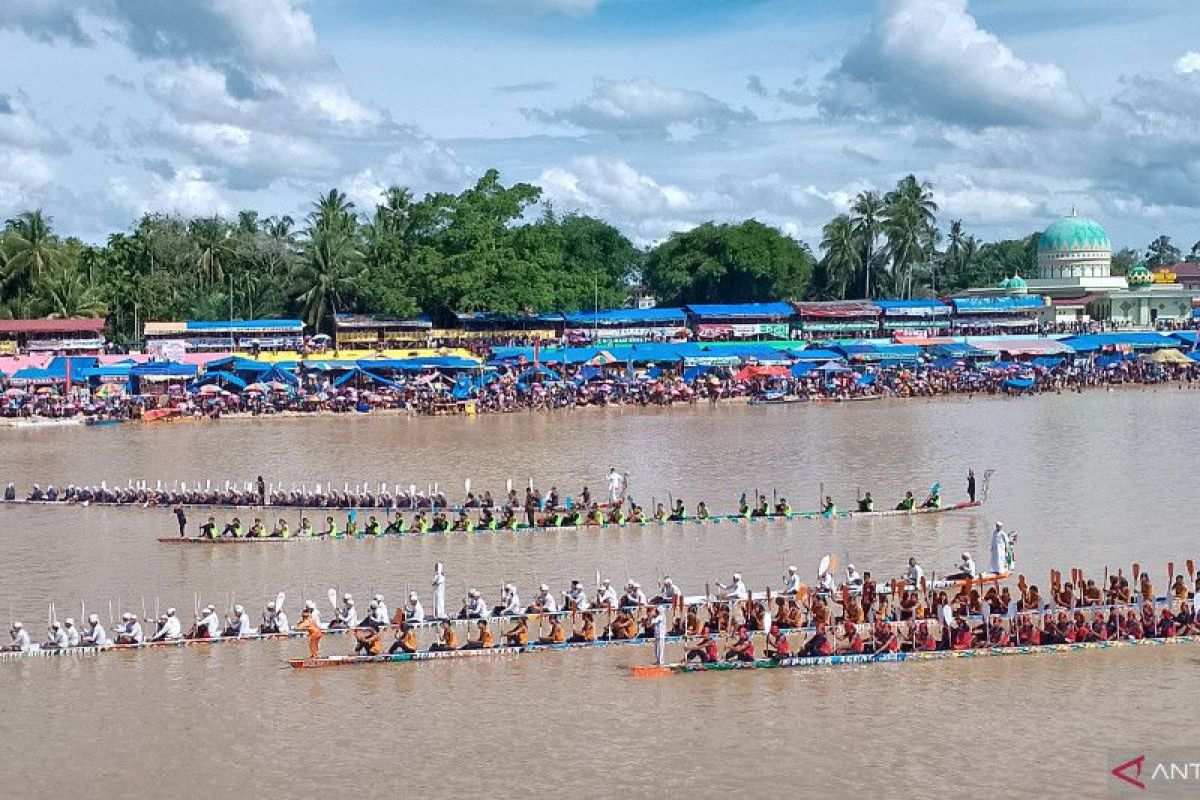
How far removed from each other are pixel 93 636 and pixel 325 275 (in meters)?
52.1

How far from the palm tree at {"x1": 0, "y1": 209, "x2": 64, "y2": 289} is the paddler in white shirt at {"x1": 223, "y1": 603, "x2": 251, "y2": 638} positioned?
176ft

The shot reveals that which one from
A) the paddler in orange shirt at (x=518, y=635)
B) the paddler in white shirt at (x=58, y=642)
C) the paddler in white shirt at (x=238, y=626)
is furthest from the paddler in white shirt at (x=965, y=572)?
the paddler in white shirt at (x=58, y=642)

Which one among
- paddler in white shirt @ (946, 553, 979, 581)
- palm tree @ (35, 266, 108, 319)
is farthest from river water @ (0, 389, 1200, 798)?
palm tree @ (35, 266, 108, 319)

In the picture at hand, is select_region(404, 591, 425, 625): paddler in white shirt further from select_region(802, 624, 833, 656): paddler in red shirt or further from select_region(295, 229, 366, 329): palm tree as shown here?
select_region(295, 229, 366, 329): palm tree

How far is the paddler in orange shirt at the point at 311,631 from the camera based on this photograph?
19297 millimetres

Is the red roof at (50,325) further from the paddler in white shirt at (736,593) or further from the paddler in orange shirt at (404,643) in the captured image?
the paddler in white shirt at (736,593)

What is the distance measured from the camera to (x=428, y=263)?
6781 cm

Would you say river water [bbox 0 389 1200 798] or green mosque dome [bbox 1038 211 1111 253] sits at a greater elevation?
green mosque dome [bbox 1038 211 1111 253]

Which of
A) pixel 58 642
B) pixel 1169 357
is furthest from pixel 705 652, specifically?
pixel 1169 357

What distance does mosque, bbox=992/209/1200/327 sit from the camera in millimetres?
83875

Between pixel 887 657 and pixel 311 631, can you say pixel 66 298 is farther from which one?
pixel 887 657

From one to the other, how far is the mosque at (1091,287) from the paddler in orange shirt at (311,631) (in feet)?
224

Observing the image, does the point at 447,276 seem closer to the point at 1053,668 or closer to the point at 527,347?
the point at 527,347

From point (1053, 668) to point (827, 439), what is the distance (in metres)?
26.0
